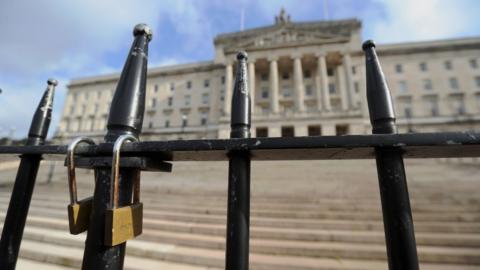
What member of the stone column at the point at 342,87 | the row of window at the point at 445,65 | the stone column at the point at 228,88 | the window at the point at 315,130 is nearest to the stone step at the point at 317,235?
the window at the point at 315,130

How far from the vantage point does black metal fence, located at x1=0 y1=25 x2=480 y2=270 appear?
0.94 meters

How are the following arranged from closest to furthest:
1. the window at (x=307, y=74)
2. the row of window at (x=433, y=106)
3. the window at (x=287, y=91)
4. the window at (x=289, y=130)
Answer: the window at (x=289, y=130) < the row of window at (x=433, y=106) < the window at (x=287, y=91) < the window at (x=307, y=74)

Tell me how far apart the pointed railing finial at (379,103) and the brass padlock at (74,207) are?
147cm

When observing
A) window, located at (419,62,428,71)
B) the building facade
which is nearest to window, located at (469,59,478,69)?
the building facade

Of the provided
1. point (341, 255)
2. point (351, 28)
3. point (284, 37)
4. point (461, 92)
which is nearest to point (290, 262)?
point (341, 255)

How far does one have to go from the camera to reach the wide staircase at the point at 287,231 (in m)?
3.62

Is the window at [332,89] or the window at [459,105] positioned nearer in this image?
the window at [459,105]

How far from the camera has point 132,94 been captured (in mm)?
1209

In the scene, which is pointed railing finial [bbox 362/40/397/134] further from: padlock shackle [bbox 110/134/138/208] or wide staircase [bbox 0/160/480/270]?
wide staircase [bbox 0/160/480/270]

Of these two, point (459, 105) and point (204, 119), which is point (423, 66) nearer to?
point (459, 105)

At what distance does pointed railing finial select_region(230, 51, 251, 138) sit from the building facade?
31091 millimetres

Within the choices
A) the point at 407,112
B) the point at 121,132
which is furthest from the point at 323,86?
the point at 121,132

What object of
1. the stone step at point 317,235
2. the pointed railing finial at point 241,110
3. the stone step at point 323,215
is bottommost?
the stone step at point 317,235

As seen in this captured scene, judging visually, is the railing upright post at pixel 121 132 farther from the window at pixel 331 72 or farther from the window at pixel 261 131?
the window at pixel 331 72
